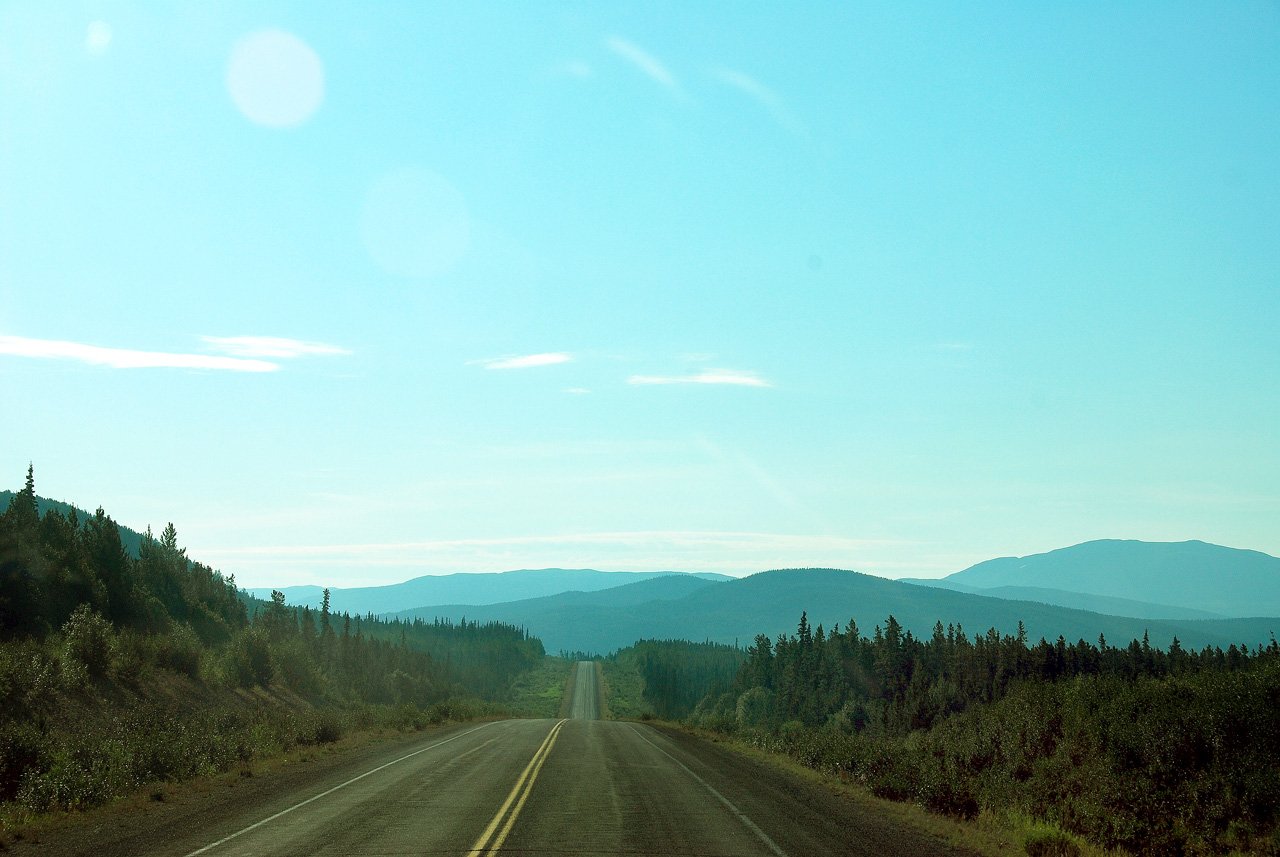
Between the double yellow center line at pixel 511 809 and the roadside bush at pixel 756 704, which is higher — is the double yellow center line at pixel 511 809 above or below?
above

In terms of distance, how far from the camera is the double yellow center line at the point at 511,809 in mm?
Answer: 12484

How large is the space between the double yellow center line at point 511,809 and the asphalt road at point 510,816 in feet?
0.14

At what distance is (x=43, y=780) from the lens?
16.0 m

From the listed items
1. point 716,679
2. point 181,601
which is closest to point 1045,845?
point 181,601

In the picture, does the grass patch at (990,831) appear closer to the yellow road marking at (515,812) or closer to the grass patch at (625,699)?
the yellow road marking at (515,812)

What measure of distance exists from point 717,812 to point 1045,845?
6.16m

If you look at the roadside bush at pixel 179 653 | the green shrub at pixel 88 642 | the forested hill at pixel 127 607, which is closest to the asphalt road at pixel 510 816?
the forested hill at pixel 127 607

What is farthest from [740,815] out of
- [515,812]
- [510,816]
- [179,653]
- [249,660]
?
[249,660]

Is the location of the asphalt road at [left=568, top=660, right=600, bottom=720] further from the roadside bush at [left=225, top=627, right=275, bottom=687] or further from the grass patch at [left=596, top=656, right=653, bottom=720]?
the roadside bush at [left=225, top=627, right=275, bottom=687]

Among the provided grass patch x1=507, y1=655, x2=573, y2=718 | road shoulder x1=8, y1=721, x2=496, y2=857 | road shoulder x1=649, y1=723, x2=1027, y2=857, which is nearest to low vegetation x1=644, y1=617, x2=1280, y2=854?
road shoulder x1=649, y1=723, x2=1027, y2=857

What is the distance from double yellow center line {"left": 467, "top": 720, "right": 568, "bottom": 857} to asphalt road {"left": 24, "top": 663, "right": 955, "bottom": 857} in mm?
44

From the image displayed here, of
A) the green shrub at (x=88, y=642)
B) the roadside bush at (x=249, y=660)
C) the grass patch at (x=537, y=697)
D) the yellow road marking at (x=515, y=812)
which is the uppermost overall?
the green shrub at (x=88, y=642)

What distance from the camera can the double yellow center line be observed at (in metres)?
12.5

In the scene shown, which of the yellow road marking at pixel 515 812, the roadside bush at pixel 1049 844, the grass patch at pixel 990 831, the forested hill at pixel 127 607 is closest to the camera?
the yellow road marking at pixel 515 812
